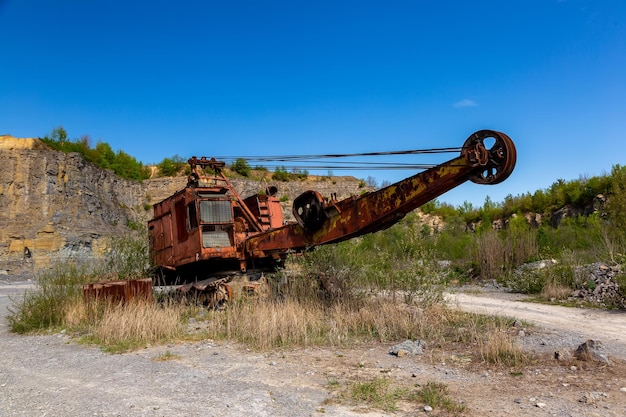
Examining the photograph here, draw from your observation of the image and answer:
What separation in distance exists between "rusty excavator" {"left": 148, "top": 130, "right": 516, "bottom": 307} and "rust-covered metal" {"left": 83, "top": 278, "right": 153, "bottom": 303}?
Answer: 1.40 m

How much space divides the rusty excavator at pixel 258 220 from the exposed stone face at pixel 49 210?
1959 centimetres

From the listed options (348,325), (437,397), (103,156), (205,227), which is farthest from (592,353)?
(103,156)

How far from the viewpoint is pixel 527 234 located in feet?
70.4

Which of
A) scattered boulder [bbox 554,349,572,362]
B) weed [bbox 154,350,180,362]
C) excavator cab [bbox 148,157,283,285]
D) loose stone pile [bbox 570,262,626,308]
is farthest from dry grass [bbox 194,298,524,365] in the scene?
loose stone pile [bbox 570,262,626,308]

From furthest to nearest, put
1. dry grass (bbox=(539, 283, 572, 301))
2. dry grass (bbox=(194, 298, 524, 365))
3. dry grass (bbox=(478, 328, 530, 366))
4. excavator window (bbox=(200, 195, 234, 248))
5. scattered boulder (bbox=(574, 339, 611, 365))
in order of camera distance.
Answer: dry grass (bbox=(539, 283, 572, 301))
excavator window (bbox=(200, 195, 234, 248))
dry grass (bbox=(194, 298, 524, 365))
dry grass (bbox=(478, 328, 530, 366))
scattered boulder (bbox=(574, 339, 611, 365))

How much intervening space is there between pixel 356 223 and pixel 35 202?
105 ft

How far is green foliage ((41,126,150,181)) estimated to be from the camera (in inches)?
1784

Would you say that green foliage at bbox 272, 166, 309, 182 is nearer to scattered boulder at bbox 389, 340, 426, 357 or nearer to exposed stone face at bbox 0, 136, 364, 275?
exposed stone face at bbox 0, 136, 364, 275

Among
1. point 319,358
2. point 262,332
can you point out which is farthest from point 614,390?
point 262,332

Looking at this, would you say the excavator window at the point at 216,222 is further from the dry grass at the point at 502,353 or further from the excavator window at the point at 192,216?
the dry grass at the point at 502,353

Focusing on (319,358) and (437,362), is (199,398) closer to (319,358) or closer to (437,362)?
(319,358)

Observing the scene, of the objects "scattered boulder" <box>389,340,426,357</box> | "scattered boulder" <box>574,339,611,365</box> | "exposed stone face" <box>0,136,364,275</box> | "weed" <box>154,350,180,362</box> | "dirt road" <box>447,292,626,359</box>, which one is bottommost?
"dirt road" <box>447,292,626,359</box>

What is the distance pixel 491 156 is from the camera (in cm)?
727

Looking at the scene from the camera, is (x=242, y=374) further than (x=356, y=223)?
No
